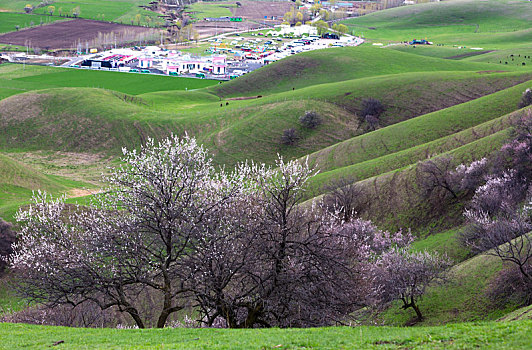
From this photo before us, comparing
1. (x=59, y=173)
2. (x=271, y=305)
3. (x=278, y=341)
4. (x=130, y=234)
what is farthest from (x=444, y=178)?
(x=59, y=173)

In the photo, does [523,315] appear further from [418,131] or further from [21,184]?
[21,184]

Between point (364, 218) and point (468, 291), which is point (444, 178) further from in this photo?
point (468, 291)

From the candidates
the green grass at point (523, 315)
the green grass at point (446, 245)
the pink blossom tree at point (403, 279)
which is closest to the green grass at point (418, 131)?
the green grass at point (446, 245)

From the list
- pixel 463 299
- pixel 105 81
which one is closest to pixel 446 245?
pixel 463 299

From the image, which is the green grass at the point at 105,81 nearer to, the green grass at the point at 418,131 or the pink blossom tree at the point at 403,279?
the green grass at the point at 418,131

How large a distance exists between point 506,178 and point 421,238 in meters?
10.6

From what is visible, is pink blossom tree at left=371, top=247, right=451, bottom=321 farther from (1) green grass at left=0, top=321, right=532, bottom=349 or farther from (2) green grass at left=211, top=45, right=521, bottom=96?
(2) green grass at left=211, top=45, right=521, bottom=96

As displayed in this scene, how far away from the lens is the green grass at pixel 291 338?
19.5 metres

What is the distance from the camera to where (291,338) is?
72.2 feet

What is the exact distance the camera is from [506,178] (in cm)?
5297

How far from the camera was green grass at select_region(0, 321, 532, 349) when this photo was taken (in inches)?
766

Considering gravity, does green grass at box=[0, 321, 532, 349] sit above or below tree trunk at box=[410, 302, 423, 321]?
above

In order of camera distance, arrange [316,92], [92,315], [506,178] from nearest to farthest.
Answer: [92,315], [506,178], [316,92]

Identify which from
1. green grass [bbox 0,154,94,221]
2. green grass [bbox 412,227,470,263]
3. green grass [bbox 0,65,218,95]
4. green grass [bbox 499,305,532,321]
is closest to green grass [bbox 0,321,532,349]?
green grass [bbox 499,305,532,321]
